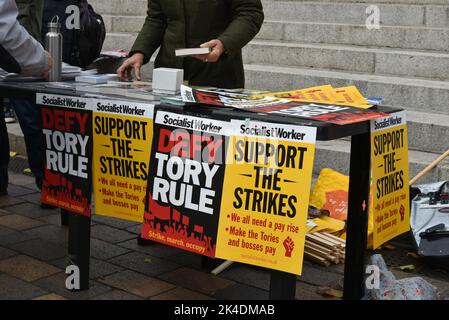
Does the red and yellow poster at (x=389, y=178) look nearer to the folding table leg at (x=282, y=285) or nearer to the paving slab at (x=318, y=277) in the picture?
the folding table leg at (x=282, y=285)

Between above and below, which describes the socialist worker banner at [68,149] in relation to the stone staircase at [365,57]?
below

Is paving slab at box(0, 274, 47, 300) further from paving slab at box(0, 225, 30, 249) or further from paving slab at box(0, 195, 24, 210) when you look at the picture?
paving slab at box(0, 195, 24, 210)

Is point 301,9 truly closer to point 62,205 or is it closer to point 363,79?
point 363,79

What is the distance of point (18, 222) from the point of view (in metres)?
4.73

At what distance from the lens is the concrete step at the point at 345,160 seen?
480 cm

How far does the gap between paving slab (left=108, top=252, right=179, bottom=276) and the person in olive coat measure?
42.5 inches

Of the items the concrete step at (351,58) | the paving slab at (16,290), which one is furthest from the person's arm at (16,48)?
the concrete step at (351,58)

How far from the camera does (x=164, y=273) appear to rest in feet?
12.6

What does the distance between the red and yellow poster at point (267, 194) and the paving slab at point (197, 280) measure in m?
0.83

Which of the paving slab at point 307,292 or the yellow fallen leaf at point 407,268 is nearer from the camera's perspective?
the paving slab at point 307,292

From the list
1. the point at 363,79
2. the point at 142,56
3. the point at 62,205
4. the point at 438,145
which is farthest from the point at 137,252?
the point at 363,79

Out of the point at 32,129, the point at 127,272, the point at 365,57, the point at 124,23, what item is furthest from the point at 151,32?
the point at 124,23

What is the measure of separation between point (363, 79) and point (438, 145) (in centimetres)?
110

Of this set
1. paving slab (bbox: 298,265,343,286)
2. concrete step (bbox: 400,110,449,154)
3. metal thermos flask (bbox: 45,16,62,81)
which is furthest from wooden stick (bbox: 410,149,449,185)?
metal thermos flask (bbox: 45,16,62,81)
